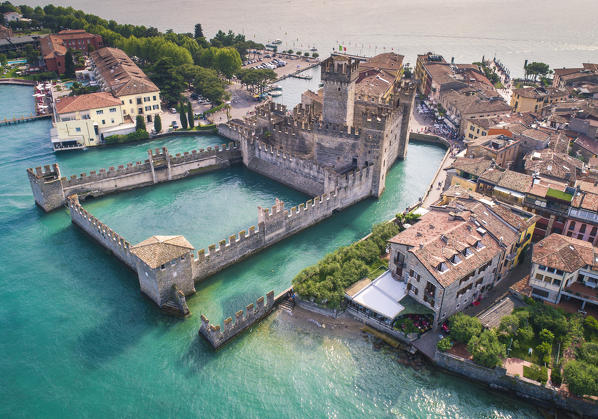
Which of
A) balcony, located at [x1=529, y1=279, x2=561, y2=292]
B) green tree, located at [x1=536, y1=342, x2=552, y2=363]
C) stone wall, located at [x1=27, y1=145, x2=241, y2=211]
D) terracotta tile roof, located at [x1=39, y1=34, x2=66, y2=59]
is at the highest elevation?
terracotta tile roof, located at [x1=39, y1=34, x2=66, y2=59]

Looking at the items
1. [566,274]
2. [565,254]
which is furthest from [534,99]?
[566,274]

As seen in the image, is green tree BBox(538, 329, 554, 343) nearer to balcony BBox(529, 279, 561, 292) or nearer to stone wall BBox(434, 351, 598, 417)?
stone wall BBox(434, 351, 598, 417)

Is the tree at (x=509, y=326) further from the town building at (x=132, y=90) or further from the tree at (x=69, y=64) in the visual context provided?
the tree at (x=69, y=64)

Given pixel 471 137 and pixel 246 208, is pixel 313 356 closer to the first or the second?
pixel 246 208

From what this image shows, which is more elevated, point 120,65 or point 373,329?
point 120,65

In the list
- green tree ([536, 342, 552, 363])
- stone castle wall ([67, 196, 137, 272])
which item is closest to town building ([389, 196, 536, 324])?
green tree ([536, 342, 552, 363])

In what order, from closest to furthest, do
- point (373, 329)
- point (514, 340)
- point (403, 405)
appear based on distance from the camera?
point (403, 405) < point (514, 340) < point (373, 329)

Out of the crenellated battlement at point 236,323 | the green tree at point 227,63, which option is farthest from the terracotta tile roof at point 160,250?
the green tree at point 227,63

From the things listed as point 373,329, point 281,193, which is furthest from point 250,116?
point 373,329
